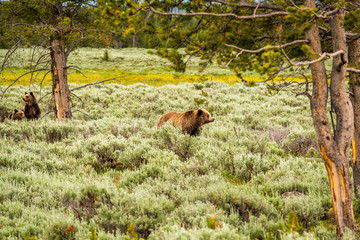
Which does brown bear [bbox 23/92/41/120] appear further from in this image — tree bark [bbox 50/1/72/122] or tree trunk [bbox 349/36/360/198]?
tree trunk [bbox 349/36/360/198]

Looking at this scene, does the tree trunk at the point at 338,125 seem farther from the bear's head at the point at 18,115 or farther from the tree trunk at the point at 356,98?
the bear's head at the point at 18,115

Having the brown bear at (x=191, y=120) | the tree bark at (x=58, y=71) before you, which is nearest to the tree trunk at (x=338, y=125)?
the brown bear at (x=191, y=120)

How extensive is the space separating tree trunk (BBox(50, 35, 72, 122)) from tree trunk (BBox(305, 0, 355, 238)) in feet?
27.1

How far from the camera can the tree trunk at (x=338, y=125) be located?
10.9ft

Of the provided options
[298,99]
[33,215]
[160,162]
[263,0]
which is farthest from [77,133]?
[298,99]

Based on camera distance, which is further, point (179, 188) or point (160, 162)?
point (160, 162)

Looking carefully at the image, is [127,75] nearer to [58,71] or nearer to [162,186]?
[58,71]

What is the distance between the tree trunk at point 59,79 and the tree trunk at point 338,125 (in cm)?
826

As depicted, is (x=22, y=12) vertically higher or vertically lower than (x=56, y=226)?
higher

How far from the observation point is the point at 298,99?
51.5 feet

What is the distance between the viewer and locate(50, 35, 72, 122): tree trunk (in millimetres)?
9391

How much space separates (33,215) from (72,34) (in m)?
6.08

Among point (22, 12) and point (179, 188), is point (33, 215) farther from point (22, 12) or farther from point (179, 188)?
point (22, 12)

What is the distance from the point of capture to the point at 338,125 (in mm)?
3395
